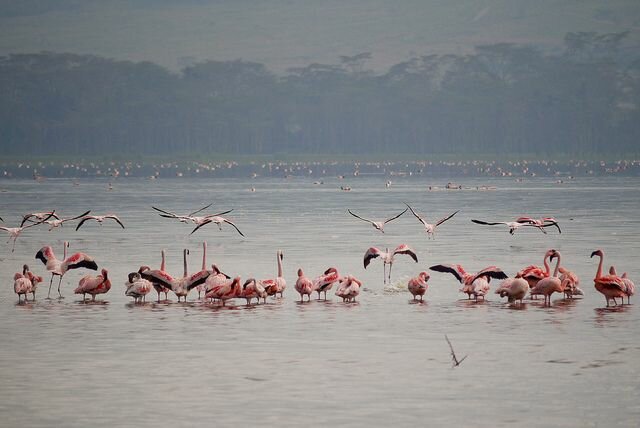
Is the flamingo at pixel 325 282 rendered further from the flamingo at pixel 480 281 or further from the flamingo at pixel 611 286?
the flamingo at pixel 611 286

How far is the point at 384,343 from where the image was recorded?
54.6 ft

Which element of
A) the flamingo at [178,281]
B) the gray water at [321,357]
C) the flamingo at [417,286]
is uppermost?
the flamingo at [178,281]

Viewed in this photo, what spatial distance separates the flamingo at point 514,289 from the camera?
2019 centimetres

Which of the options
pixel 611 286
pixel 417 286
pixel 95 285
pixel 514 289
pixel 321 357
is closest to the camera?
pixel 321 357

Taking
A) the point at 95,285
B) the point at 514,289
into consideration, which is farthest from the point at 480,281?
the point at 95,285

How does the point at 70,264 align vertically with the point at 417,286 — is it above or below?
above

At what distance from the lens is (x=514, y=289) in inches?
796

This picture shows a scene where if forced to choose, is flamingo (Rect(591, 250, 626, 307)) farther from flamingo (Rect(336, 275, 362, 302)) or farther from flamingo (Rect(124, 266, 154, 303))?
flamingo (Rect(124, 266, 154, 303))

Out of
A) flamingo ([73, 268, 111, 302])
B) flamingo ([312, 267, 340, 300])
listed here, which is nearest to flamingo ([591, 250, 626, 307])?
flamingo ([312, 267, 340, 300])

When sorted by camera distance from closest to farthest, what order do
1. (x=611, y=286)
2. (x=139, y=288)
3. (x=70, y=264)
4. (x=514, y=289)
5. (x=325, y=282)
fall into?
(x=611, y=286)
(x=514, y=289)
(x=139, y=288)
(x=325, y=282)
(x=70, y=264)

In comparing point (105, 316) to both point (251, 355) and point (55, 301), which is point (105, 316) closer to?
point (55, 301)

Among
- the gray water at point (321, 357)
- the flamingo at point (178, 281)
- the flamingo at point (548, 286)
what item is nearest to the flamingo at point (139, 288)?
the flamingo at point (178, 281)

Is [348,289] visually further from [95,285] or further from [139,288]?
[95,285]

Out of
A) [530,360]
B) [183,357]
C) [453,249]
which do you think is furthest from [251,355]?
[453,249]
